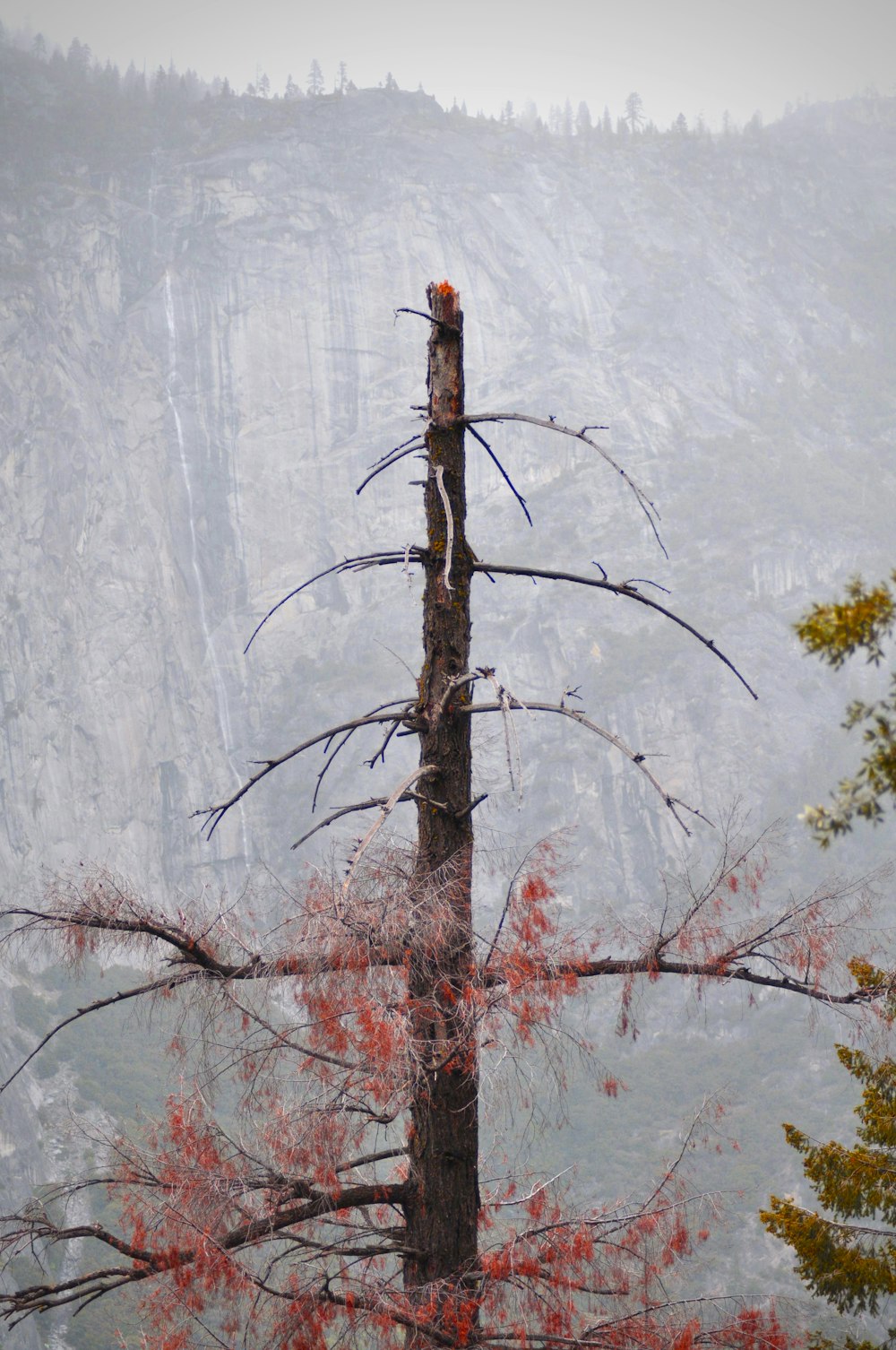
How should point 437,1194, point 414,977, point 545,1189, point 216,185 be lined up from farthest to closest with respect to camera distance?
point 216,185, point 545,1189, point 437,1194, point 414,977

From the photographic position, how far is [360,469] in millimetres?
80625

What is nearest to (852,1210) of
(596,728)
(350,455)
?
(596,728)

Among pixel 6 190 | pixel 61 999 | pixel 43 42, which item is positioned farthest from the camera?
pixel 43 42

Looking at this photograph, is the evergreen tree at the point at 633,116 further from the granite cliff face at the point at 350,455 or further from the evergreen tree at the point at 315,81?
the evergreen tree at the point at 315,81

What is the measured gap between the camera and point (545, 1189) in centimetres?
518

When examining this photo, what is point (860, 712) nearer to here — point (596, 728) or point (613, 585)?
point (596, 728)

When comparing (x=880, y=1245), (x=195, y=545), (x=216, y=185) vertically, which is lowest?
(x=880, y=1245)

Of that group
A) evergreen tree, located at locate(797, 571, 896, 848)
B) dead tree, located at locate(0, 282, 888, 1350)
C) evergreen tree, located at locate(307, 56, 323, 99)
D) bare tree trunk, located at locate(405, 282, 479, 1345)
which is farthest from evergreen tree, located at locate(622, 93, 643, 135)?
evergreen tree, located at locate(797, 571, 896, 848)

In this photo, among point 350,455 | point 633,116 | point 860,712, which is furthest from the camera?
point 633,116

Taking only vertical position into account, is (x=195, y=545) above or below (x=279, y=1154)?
above

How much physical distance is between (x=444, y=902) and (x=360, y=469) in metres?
77.9

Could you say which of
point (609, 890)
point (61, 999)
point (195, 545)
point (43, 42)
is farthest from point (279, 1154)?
point (43, 42)

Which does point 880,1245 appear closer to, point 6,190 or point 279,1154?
point 279,1154

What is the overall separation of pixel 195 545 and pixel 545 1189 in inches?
2846
